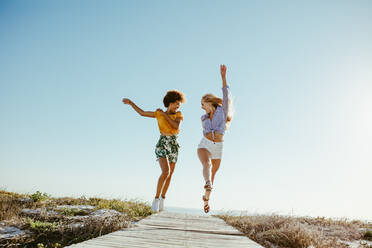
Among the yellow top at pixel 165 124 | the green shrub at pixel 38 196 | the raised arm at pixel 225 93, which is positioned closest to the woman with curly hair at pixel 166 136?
the yellow top at pixel 165 124

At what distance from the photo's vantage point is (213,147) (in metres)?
6.57

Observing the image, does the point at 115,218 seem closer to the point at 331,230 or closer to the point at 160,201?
the point at 160,201

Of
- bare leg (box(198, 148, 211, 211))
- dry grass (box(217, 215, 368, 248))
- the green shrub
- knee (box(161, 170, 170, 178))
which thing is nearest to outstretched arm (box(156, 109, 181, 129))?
bare leg (box(198, 148, 211, 211))

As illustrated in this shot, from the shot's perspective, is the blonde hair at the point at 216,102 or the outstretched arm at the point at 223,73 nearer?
the outstretched arm at the point at 223,73

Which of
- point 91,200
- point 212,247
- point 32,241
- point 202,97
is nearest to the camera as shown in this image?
point 212,247

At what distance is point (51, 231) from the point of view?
219 inches

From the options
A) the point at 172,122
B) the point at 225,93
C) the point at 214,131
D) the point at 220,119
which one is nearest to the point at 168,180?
the point at 172,122

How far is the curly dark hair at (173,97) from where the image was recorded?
7.43 metres

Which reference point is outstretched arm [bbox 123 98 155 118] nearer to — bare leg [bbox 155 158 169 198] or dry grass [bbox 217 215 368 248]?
bare leg [bbox 155 158 169 198]

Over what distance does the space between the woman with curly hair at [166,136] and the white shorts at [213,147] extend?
38.3 inches

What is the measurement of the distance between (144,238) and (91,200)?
21.9 ft

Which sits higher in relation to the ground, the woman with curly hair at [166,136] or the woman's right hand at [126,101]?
the woman's right hand at [126,101]

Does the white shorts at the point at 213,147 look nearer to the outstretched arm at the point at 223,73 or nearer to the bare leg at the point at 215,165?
the bare leg at the point at 215,165

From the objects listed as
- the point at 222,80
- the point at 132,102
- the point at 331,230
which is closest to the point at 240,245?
the point at 222,80
